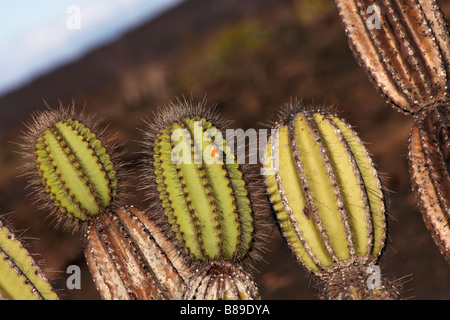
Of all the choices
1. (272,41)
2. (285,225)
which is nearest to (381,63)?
(285,225)

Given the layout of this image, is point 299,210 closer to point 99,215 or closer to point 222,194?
point 222,194

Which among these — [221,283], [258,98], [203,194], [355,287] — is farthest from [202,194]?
[258,98]

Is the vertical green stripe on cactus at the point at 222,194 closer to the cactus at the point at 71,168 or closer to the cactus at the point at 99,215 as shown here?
the cactus at the point at 99,215

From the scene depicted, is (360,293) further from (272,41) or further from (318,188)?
(272,41)

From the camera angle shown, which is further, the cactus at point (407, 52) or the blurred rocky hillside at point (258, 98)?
the blurred rocky hillside at point (258, 98)

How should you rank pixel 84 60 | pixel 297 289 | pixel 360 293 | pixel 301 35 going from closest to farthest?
1. pixel 360 293
2. pixel 297 289
3. pixel 301 35
4. pixel 84 60

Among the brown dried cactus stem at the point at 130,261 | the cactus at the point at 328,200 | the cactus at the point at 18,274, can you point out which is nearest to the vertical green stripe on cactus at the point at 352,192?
the cactus at the point at 328,200
